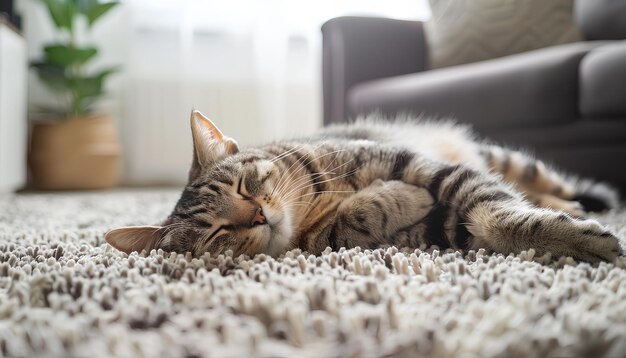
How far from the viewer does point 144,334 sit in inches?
18.5

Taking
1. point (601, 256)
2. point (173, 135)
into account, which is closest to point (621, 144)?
point (601, 256)

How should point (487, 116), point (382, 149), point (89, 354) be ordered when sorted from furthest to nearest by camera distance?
point (487, 116), point (382, 149), point (89, 354)

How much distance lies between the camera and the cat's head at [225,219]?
83 cm

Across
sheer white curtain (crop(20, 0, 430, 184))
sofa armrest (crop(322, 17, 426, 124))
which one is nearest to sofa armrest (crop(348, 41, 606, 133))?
sofa armrest (crop(322, 17, 426, 124))

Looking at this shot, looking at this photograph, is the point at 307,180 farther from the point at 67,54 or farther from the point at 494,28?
the point at 67,54

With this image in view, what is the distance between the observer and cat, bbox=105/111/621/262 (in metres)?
0.78

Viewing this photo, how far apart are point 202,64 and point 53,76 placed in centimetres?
88

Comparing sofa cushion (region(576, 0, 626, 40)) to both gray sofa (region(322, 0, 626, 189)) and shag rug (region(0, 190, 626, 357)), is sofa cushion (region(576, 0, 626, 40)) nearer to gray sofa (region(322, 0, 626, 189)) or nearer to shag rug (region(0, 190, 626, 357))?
gray sofa (region(322, 0, 626, 189))

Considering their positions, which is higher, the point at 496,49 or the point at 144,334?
the point at 496,49

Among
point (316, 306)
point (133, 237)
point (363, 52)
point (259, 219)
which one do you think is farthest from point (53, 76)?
point (316, 306)

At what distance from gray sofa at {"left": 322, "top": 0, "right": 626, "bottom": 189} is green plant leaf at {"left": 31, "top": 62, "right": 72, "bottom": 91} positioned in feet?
5.11

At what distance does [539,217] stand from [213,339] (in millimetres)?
527

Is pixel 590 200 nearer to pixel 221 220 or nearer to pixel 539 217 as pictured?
pixel 539 217

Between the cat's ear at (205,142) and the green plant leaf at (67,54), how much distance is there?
7.24ft
